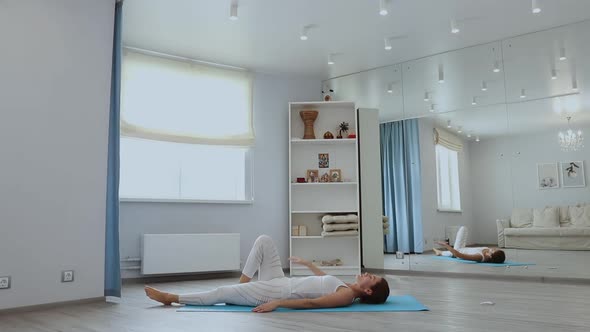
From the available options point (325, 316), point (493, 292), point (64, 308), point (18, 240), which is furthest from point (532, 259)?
point (18, 240)

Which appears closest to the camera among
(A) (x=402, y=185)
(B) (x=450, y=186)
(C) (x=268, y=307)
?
(C) (x=268, y=307)

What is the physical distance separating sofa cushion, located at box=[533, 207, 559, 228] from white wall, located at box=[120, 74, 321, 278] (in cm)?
304

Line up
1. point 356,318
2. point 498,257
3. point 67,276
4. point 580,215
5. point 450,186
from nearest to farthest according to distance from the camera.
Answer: point 356,318
point 67,276
point 580,215
point 498,257
point 450,186

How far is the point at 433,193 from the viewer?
6.09 metres

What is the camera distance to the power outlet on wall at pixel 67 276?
150 inches

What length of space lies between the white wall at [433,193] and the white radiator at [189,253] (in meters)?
2.37

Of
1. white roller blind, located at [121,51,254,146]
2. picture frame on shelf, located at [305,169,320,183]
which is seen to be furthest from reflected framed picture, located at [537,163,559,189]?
white roller blind, located at [121,51,254,146]

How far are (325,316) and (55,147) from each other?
2.46 m

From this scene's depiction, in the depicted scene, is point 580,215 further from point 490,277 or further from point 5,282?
point 5,282

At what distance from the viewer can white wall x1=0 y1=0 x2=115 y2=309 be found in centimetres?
359

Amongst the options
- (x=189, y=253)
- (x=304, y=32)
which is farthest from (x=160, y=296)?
(x=304, y=32)

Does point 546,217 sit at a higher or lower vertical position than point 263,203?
lower

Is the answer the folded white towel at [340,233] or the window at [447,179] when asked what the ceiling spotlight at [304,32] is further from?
the folded white towel at [340,233]

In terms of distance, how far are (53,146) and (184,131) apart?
2304mm
